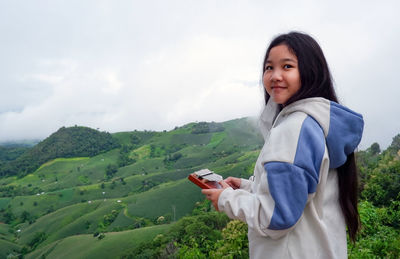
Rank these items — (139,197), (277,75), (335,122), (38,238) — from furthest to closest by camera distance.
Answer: (139,197) < (38,238) < (277,75) < (335,122)

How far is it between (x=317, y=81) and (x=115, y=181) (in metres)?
40.7

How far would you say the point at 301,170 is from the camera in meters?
0.89

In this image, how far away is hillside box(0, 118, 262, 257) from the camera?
20.9 metres

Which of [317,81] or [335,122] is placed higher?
[317,81]

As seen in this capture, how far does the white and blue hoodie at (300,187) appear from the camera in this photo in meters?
0.90

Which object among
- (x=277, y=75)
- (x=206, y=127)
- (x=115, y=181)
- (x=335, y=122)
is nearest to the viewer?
(x=335, y=122)

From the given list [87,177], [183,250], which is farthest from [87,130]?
[183,250]

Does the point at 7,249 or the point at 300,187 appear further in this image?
the point at 7,249

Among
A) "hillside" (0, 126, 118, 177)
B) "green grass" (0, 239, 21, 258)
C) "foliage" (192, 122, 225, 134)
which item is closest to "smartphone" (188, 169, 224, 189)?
"green grass" (0, 239, 21, 258)

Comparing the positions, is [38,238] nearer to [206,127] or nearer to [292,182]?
[292,182]

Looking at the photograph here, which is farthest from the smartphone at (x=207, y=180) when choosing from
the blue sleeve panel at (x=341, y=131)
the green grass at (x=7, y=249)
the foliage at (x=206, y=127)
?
the foliage at (x=206, y=127)

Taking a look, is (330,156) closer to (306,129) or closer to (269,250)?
(306,129)

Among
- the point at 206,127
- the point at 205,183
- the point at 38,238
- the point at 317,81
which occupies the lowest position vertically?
the point at 38,238

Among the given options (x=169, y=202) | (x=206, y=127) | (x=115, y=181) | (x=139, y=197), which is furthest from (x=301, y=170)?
(x=206, y=127)
